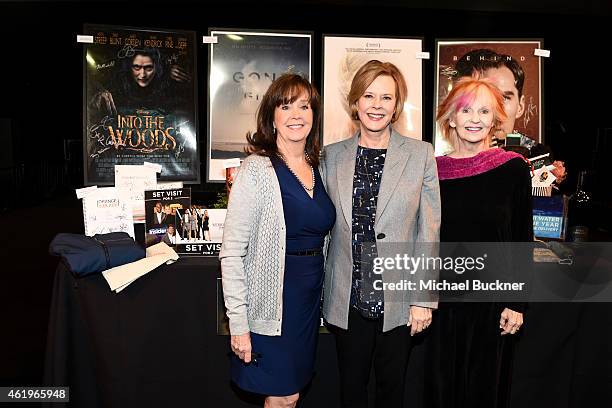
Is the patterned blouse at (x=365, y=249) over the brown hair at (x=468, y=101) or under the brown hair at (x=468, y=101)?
under

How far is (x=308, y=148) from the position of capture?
68.6 inches

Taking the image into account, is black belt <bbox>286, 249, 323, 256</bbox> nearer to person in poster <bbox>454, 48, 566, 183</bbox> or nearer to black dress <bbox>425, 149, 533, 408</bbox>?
black dress <bbox>425, 149, 533, 408</bbox>

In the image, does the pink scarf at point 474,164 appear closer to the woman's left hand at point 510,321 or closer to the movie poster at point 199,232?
the woman's left hand at point 510,321

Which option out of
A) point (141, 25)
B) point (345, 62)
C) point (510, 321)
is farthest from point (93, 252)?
point (141, 25)

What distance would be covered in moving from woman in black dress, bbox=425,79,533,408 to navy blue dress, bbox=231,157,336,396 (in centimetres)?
46

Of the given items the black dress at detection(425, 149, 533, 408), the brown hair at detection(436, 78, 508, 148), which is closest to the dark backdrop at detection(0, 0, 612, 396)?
the brown hair at detection(436, 78, 508, 148)

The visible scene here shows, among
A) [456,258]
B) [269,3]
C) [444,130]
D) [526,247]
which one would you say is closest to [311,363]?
[456,258]

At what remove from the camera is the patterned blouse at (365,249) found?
5.27ft

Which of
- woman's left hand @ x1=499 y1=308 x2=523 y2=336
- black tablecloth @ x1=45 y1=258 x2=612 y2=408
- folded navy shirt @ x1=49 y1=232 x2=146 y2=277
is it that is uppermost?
folded navy shirt @ x1=49 y1=232 x2=146 y2=277

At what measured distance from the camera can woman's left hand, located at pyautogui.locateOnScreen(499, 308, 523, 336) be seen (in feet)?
5.76

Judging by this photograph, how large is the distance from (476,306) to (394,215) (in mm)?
506

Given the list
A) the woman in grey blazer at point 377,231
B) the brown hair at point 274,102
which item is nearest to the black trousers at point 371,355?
the woman in grey blazer at point 377,231

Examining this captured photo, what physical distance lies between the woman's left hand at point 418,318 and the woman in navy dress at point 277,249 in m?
0.32

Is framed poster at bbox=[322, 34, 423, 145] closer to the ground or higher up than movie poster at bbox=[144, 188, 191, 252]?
higher up
